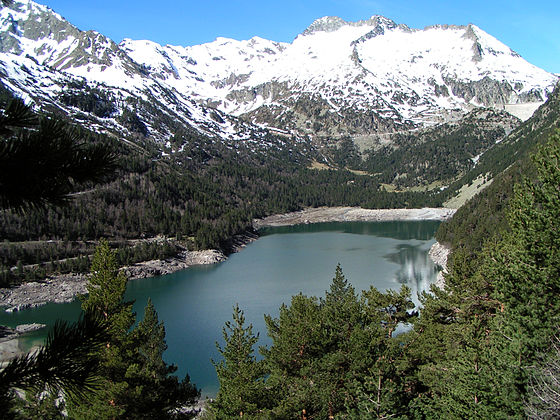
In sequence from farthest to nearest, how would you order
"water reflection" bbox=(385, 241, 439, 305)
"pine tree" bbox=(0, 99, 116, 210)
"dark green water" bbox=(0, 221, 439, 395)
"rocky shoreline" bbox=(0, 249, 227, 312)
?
"water reflection" bbox=(385, 241, 439, 305), "rocky shoreline" bbox=(0, 249, 227, 312), "dark green water" bbox=(0, 221, 439, 395), "pine tree" bbox=(0, 99, 116, 210)

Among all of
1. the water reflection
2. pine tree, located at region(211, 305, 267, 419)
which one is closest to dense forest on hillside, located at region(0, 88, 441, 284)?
pine tree, located at region(211, 305, 267, 419)

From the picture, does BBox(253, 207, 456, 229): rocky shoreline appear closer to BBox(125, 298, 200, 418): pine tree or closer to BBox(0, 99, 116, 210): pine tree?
BBox(125, 298, 200, 418): pine tree

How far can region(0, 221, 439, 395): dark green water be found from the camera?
44.4m

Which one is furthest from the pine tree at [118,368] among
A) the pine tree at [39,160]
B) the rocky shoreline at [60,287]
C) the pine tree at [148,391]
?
the rocky shoreline at [60,287]

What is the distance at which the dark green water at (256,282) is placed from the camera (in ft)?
146

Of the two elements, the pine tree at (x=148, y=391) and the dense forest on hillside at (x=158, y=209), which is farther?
the dense forest on hillside at (x=158, y=209)

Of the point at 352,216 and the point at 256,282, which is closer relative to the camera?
the point at 256,282

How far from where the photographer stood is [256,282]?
227 ft

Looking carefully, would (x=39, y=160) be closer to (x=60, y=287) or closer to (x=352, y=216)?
(x=60, y=287)

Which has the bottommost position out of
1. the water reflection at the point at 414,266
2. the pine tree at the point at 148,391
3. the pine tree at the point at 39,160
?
the water reflection at the point at 414,266

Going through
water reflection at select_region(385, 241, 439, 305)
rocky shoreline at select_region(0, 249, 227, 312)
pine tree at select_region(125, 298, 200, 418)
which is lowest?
rocky shoreline at select_region(0, 249, 227, 312)

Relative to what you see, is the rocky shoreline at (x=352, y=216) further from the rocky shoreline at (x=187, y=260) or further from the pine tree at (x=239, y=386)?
the pine tree at (x=239, y=386)

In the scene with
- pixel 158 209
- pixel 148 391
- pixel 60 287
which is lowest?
pixel 60 287


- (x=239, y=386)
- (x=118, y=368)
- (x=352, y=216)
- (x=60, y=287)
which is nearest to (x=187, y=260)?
(x=60, y=287)
